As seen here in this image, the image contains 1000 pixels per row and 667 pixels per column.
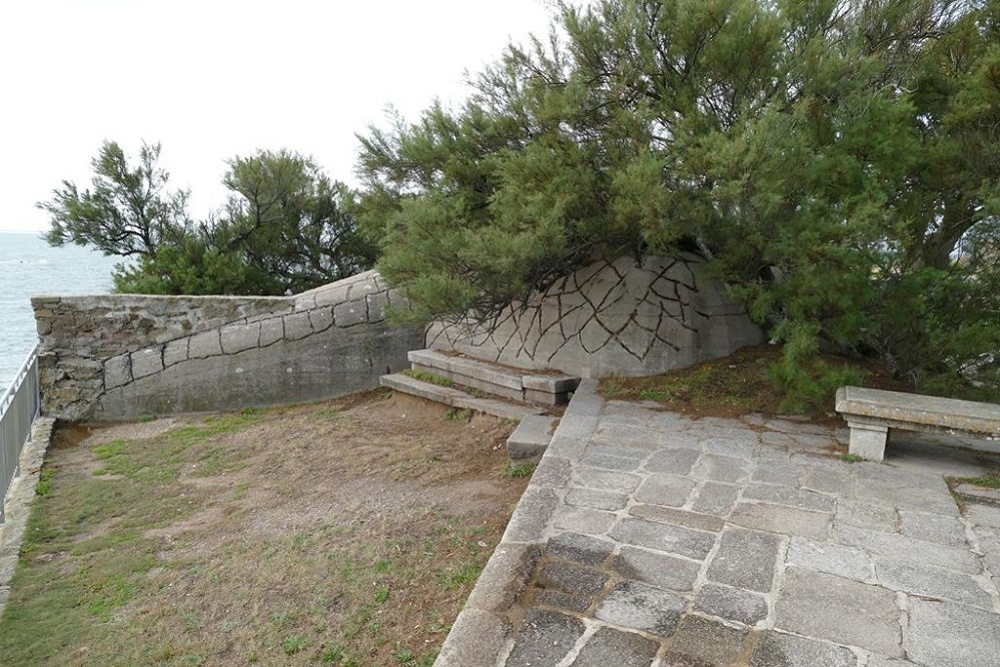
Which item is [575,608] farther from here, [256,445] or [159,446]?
[159,446]

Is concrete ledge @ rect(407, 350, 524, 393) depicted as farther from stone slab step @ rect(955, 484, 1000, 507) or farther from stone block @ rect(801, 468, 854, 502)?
stone slab step @ rect(955, 484, 1000, 507)

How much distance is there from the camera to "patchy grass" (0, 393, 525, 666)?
2.94 meters

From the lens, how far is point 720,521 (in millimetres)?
3240

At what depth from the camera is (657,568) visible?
2.83 meters

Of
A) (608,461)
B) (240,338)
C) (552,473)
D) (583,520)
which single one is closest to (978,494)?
(608,461)

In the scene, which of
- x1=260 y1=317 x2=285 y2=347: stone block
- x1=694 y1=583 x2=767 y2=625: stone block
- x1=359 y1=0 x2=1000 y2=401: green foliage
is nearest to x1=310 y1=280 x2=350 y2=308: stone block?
x1=260 y1=317 x2=285 y2=347: stone block

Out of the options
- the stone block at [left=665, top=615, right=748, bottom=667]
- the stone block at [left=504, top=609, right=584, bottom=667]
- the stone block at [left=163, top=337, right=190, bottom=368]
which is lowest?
the stone block at [left=504, top=609, right=584, bottom=667]

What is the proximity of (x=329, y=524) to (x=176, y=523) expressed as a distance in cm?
132

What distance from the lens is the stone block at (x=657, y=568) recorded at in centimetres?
272

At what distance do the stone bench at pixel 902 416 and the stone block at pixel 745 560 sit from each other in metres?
1.36

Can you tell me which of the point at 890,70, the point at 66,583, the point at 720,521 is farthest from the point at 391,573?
the point at 890,70

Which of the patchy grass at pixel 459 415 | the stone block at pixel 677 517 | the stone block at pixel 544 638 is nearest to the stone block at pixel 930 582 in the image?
the stone block at pixel 677 517

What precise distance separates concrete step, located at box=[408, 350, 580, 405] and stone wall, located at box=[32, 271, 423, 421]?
0.88 metres

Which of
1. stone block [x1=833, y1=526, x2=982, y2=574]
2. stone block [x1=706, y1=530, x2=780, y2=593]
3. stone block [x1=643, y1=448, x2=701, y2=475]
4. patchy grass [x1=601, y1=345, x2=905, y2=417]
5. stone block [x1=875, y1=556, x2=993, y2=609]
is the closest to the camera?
stone block [x1=875, y1=556, x2=993, y2=609]
